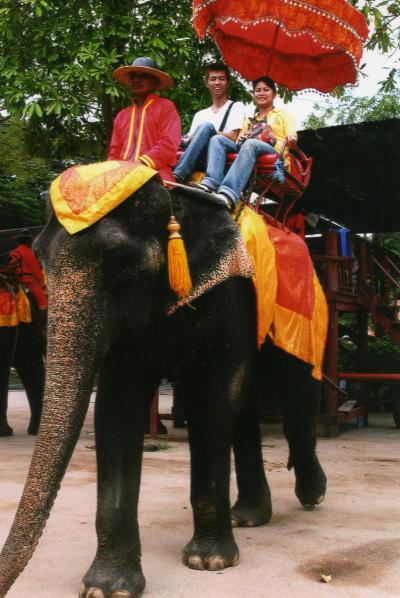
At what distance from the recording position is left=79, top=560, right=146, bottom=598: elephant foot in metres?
3.54

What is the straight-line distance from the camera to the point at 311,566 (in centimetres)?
409

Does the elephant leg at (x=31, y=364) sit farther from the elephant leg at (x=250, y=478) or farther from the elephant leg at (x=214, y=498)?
the elephant leg at (x=214, y=498)

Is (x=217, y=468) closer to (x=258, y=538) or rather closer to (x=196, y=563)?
(x=196, y=563)

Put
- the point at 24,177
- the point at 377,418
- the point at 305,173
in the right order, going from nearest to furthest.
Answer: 1. the point at 305,173
2. the point at 377,418
3. the point at 24,177

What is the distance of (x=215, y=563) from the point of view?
13.1 feet

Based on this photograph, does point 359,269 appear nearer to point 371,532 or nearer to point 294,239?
point 294,239

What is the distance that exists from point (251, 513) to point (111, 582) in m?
1.63

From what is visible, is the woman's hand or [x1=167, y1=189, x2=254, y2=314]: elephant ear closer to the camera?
[x1=167, y1=189, x2=254, y2=314]: elephant ear

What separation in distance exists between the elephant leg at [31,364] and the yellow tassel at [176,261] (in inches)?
256

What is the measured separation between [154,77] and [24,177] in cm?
1259

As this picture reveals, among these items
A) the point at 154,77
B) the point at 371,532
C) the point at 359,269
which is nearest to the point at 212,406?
the point at 371,532

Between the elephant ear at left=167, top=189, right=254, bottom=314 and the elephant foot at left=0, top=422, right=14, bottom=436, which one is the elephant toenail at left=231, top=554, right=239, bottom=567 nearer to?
the elephant ear at left=167, top=189, right=254, bottom=314

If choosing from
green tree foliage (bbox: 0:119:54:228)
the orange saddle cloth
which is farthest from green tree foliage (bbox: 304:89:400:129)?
the orange saddle cloth

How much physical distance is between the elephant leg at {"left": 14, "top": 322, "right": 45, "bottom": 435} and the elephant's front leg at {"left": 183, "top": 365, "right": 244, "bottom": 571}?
236 inches
